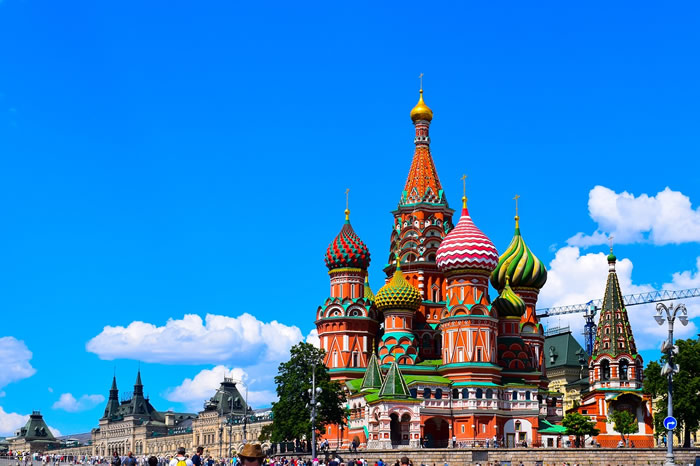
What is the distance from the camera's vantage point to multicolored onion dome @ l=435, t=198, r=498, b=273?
73.7 metres

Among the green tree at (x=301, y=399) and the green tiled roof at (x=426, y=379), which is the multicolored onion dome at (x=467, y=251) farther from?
the green tree at (x=301, y=399)

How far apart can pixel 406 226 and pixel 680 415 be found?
29293 millimetres

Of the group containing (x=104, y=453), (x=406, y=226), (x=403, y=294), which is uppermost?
(x=406, y=226)

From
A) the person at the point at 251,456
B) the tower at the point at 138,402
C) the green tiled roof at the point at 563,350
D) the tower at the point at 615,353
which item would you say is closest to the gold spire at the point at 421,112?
the tower at the point at 615,353

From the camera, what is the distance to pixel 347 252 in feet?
260

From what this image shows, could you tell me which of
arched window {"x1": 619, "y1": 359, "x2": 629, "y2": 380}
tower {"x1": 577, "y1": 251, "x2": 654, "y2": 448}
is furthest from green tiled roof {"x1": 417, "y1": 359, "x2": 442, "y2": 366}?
arched window {"x1": 619, "y1": 359, "x2": 629, "y2": 380}

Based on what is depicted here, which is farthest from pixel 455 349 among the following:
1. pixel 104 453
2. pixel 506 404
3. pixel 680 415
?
pixel 104 453

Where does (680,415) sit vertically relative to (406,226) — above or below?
below

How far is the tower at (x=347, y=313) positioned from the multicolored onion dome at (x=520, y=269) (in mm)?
11398

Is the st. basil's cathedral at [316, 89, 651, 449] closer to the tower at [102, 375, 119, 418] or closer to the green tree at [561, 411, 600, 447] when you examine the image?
the green tree at [561, 411, 600, 447]

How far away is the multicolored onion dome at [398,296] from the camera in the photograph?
244 feet

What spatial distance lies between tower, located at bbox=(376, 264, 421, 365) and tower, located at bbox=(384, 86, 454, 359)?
115 inches

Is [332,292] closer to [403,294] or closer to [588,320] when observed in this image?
[403,294]

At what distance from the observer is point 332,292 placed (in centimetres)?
7938
